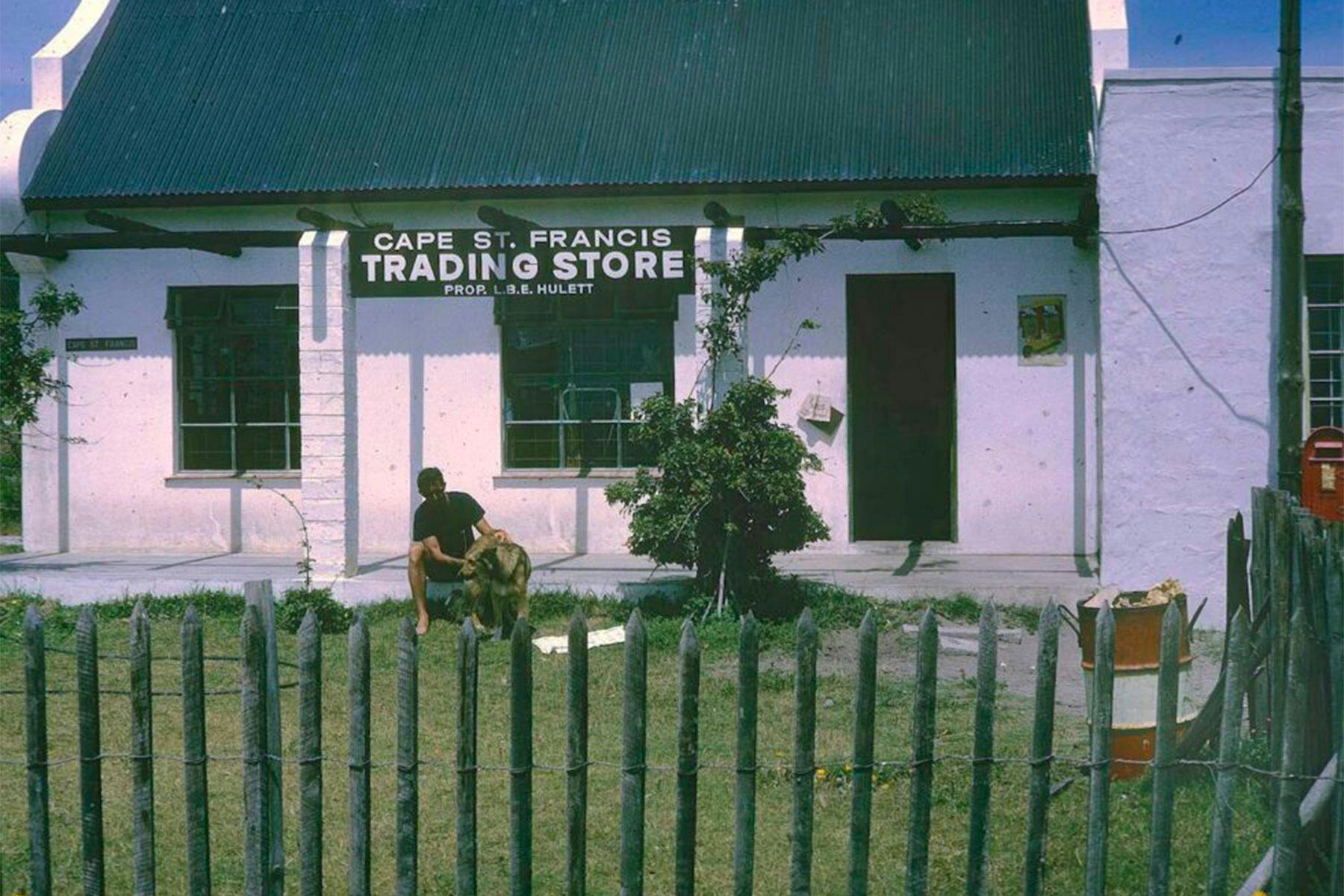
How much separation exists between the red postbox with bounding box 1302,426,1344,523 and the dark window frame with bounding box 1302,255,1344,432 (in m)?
1.51

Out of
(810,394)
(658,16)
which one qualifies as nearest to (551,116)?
(658,16)

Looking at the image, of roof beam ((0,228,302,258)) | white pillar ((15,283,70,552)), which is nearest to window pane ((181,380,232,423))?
Result: white pillar ((15,283,70,552))

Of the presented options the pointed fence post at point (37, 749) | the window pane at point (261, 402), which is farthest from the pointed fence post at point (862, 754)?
the window pane at point (261, 402)

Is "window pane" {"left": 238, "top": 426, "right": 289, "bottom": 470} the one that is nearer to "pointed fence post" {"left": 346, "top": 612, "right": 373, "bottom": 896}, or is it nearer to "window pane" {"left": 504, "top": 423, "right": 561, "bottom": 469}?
"window pane" {"left": 504, "top": 423, "right": 561, "bottom": 469}

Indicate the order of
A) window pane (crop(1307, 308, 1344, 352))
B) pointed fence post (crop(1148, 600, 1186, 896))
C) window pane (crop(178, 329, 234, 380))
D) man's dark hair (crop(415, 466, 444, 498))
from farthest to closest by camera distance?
window pane (crop(178, 329, 234, 380)) → man's dark hair (crop(415, 466, 444, 498)) → window pane (crop(1307, 308, 1344, 352)) → pointed fence post (crop(1148, 600, 1186, 896))

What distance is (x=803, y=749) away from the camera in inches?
187

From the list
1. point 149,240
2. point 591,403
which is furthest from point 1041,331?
point 149,240

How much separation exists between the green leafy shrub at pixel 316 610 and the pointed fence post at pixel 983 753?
7.98 m

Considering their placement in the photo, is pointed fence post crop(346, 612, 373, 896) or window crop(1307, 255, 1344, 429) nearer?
pointed fence post crop(346, 612, 373, 896)

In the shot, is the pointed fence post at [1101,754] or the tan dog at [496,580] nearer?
the pointed fence post at [1101,754]

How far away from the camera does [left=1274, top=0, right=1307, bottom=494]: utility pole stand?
1091cm

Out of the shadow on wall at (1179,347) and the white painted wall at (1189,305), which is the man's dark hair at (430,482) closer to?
the white painted wall at (1189,305)

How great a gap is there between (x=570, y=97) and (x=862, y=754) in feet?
41.2

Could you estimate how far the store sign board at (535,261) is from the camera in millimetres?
12695
